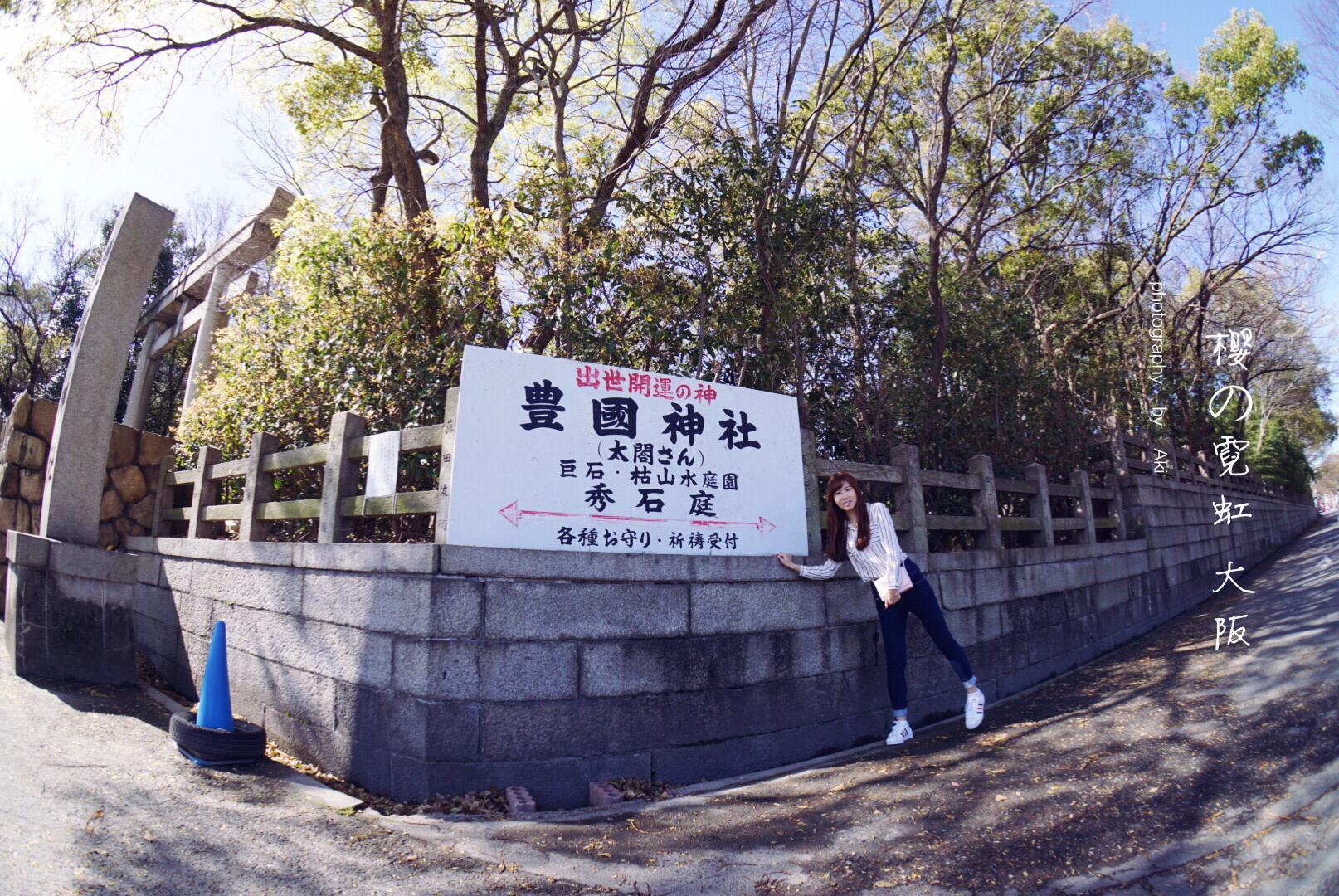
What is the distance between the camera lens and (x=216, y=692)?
489 centimetres

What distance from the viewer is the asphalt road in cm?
329

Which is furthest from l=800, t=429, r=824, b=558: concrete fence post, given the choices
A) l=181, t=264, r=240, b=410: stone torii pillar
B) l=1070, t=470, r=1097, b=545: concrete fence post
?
l=181, t=264, r=240, b=410: stone torii pillar

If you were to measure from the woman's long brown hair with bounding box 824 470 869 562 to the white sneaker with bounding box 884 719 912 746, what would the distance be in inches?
46.6

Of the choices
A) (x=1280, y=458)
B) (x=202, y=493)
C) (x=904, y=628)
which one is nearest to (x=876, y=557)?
(x=904, y=628)

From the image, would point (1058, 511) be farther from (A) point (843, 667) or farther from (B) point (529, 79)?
(B) point (529, 79)

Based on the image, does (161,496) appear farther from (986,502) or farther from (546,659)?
(986,502)

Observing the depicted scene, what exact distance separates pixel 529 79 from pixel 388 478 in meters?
6.97

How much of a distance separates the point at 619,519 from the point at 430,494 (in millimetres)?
1107

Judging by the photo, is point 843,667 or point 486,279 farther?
point 486,279

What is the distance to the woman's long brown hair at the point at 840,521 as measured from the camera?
5.34 metres

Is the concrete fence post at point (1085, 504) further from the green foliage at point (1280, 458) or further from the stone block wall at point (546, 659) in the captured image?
the green foliage at point (1280, 458)

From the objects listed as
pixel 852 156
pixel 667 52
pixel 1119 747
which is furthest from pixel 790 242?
pixel 1119 747

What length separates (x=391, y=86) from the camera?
8570 mm

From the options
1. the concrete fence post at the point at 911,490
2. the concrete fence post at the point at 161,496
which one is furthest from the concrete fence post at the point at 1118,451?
the concrete fence post at the point at 161,496
